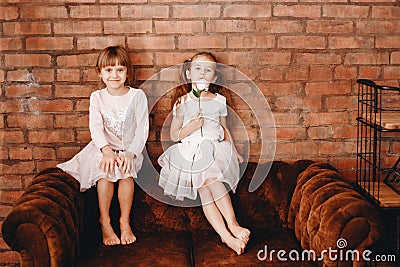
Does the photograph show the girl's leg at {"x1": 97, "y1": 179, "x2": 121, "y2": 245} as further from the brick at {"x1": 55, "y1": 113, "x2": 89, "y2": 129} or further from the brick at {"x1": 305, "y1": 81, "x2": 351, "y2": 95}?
the brick at {"x1": 305, "y1": 81, "x2": 351, "y2": 95}

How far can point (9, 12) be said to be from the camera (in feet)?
10.1

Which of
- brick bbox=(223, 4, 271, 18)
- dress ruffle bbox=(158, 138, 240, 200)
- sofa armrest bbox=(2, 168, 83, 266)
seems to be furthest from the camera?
brick bbox=(223, 4, 271, 18)

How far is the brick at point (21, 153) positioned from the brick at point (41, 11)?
2.29 ft

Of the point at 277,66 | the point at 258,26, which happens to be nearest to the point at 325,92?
the point at 277,66

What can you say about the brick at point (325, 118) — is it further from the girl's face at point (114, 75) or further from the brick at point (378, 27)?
the girl's face at point (114, 75)

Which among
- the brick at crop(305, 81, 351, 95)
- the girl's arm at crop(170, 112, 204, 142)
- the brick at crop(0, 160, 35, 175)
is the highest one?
the brick at crop(305, 81, 351, 95)

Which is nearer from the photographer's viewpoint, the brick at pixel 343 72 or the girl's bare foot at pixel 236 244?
the girl's bare foot at pixel 236 244

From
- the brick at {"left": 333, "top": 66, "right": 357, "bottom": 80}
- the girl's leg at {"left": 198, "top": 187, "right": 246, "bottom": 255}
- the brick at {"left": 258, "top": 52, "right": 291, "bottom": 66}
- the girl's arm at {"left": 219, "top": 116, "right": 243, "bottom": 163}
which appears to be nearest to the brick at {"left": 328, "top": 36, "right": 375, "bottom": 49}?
the brick at {"left": 333, "top": 66, "right": 357, "bottom": 80}

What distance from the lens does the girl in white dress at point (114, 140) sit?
9.31ft

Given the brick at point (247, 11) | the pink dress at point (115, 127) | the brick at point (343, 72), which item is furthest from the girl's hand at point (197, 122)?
the brick at point (343, 72)

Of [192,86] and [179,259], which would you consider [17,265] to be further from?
[192,86]

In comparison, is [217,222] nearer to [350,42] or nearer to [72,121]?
[72,121]

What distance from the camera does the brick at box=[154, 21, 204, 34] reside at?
3100mm

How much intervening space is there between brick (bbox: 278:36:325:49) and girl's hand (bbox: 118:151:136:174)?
3.24ft
